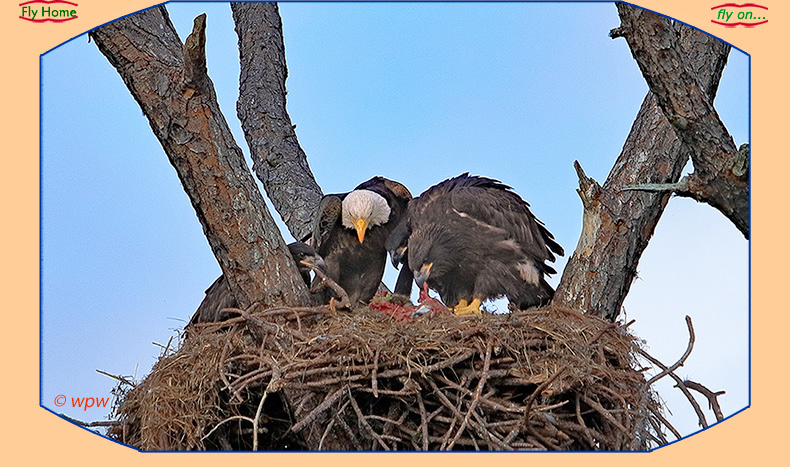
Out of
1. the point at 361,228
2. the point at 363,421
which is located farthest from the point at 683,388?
the point at 361,228

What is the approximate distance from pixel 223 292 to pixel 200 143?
3.04 feet

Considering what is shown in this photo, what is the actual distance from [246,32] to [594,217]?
10.8 feet

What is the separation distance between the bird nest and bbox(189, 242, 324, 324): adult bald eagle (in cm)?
35

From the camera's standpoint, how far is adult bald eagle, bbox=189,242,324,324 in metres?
3.83

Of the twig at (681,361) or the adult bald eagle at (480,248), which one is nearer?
the twig at (681,361)

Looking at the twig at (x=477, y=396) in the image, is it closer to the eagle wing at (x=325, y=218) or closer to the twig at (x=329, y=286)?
the twig at (x=329, y=286)

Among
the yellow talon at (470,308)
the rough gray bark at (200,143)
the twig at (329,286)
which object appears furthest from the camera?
the yellow talon at (470,308)

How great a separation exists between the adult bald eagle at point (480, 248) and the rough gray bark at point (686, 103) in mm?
1349

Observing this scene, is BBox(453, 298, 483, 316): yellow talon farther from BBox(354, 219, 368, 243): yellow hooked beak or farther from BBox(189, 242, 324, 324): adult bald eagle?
BBox(189, 242, 324, 324): adult bald eagle

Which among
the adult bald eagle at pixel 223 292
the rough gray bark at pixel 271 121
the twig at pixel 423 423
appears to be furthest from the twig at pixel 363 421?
the rough gray bark at pixel 271 121

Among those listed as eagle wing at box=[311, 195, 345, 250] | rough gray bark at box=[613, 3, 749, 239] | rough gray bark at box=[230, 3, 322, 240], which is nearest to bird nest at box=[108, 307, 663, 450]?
rough gray bark at box=[613, 3, 749, 239]

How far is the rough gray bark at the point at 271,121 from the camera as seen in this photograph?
17.9 feet

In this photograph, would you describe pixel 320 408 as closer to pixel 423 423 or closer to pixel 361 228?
pixel 423 423

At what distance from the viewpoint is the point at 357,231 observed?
14.8 ft
